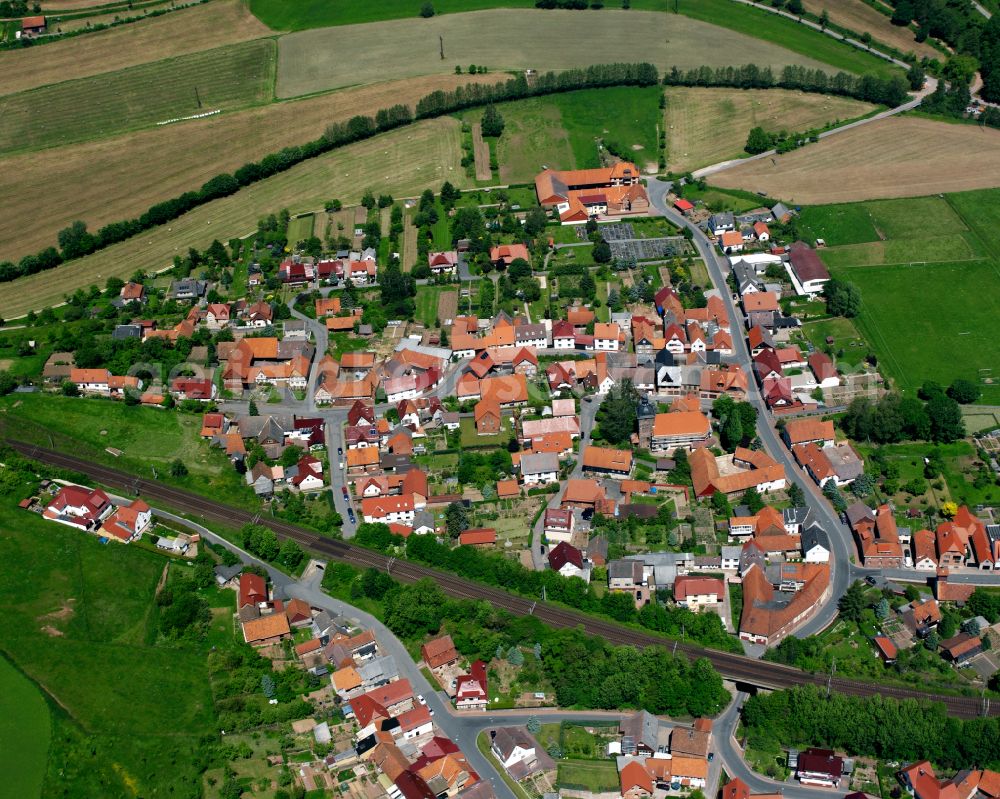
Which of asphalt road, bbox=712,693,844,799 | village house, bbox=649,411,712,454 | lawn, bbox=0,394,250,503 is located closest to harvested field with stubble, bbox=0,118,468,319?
lawn, bbox=0,394,250,503

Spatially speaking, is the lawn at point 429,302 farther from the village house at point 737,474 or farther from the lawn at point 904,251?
the lawn at point 904,251

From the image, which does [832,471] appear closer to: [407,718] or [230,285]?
[407,718]

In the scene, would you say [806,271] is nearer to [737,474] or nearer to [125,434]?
[737,474]

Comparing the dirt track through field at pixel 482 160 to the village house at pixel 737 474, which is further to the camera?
the dirt track through field at pixel 482 160

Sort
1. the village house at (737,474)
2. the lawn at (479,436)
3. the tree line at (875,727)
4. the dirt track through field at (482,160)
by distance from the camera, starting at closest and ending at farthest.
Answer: the tree line at (875,727), the village house at (737,474), the lawn at (479,436), the dirt track through field at (482,160)

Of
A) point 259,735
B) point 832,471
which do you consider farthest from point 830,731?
point 259,735

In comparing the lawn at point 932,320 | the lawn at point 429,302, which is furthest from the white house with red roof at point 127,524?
the lawn at point 932,320

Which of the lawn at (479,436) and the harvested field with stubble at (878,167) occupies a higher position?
the harvested field with stubble at (878,167)
